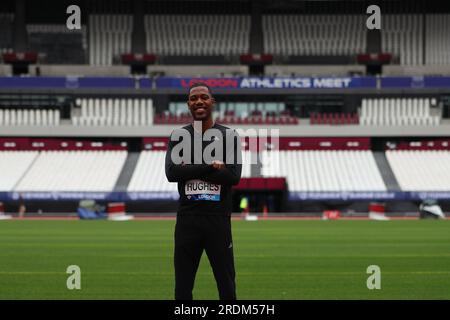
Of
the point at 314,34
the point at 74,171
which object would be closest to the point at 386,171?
the point at 314,34

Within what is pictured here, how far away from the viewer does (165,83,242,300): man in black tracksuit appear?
7234 millimetres

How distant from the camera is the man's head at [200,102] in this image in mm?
7277

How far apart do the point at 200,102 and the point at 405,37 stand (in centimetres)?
5725

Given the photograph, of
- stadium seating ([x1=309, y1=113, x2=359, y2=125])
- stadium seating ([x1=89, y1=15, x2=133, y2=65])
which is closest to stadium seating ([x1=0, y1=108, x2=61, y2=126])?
stadium seating ([x1=89, y1=15, x2=133, y2=65])

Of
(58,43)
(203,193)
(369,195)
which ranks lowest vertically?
(369,195)

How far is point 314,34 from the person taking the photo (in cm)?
6281

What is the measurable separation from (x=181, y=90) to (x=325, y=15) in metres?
13.1

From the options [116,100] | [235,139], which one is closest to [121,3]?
[116,100]

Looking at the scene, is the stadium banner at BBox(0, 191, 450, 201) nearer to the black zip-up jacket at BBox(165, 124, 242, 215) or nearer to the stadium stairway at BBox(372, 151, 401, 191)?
the stadium stairway at BBox(372, 151, 401, 191)

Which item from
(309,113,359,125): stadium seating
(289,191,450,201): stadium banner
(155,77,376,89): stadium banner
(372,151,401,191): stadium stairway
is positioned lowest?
(289,191,450,201): stadium banner

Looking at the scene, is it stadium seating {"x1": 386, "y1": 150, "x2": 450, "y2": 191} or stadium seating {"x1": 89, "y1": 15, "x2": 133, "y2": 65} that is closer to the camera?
stadium seating {"x1": 386, "y1": 150, "x2": 450, "y2": 191}

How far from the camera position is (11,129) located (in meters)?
57.8

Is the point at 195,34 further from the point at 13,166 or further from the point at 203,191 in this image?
the point at 203,191

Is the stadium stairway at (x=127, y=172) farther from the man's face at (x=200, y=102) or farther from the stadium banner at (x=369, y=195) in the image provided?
the man's face at (x=200, y=102)
